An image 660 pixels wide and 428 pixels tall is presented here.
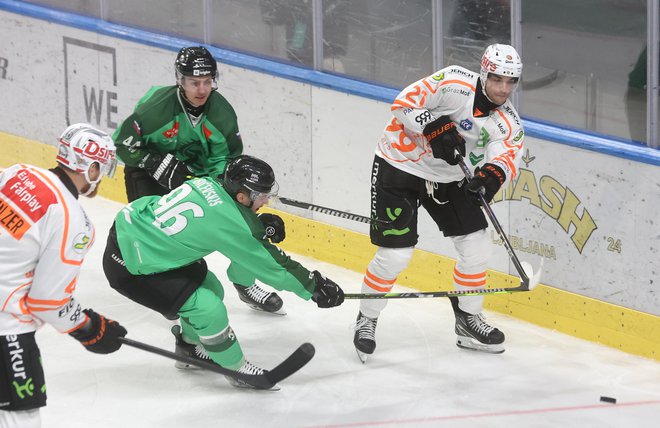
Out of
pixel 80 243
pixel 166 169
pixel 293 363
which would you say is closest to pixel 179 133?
pixel 166 169

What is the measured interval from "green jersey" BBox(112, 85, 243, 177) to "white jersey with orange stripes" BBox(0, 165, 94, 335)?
5.64ft

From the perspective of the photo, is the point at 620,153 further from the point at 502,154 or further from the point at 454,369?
the point at 454,369

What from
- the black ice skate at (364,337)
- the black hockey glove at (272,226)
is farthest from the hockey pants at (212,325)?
the black ice skate at (364,337)

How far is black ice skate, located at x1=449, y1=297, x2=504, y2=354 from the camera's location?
5.11 m

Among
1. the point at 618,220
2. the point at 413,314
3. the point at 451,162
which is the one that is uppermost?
the point at 451,162

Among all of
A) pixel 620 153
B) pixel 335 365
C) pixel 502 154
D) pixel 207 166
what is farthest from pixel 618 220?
pixel 207 166

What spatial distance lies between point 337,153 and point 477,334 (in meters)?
1.44

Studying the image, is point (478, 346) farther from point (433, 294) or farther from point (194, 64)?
point (194, 64)

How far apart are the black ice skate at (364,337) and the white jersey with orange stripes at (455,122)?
0.64m

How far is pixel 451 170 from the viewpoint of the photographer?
486cm

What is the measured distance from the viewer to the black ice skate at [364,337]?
16.4 feet

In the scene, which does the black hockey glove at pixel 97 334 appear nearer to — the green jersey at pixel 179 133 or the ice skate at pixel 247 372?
the ice skate at pixel 247 372

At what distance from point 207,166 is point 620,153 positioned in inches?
66.9

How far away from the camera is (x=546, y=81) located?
541 cm
